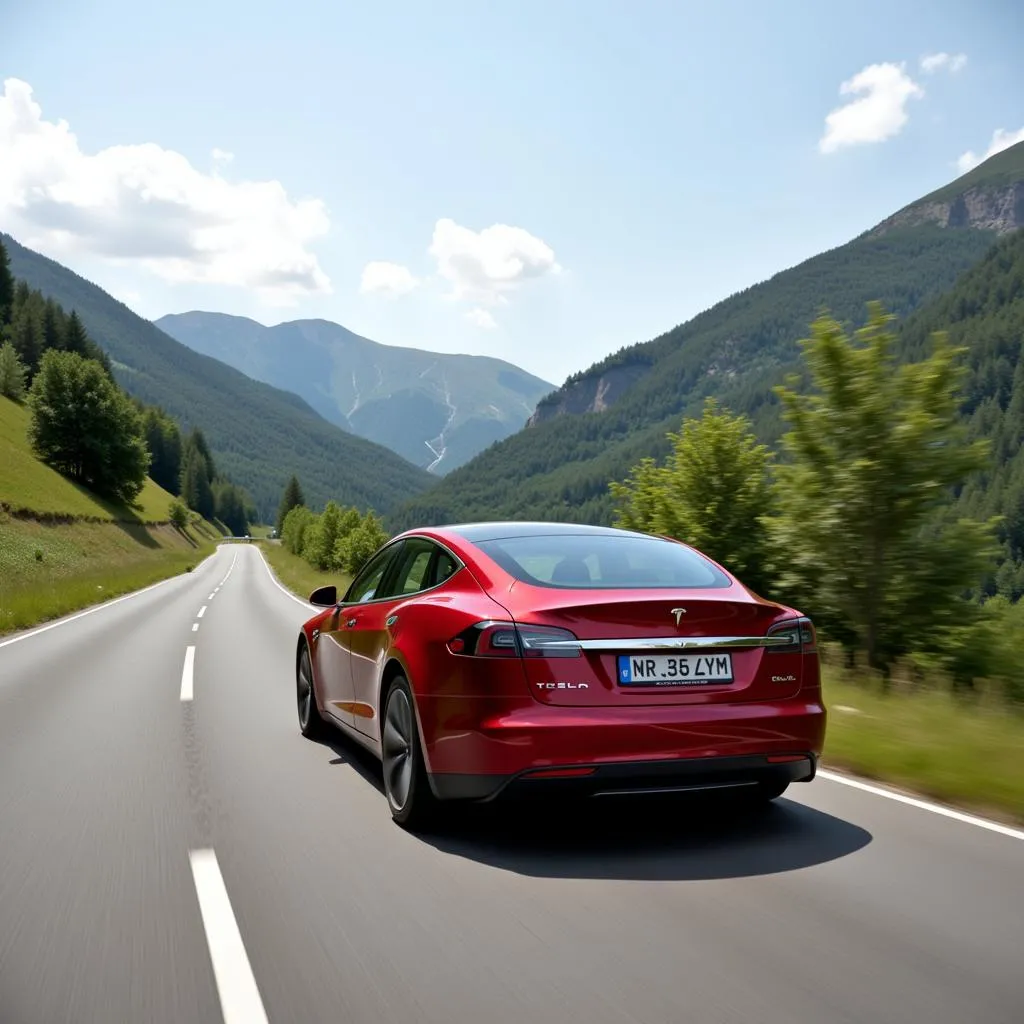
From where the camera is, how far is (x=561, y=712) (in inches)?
161

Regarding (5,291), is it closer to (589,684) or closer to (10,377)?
(10,377)

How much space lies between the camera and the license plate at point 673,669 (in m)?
4.18

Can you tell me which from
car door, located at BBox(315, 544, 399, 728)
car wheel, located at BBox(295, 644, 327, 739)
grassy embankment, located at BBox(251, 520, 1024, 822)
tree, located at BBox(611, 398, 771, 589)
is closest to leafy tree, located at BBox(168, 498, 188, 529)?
tree, located at BBox(611, 398, 771, 589)

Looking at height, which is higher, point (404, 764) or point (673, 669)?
point (673, 669)

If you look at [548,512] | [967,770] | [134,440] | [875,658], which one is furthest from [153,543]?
[548,512]

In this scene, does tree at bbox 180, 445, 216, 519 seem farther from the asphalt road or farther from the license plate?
the license plate

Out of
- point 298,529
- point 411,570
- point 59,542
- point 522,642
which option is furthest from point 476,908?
Answer: point 298,529

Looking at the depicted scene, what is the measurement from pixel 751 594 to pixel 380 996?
Result: 2.69 meters

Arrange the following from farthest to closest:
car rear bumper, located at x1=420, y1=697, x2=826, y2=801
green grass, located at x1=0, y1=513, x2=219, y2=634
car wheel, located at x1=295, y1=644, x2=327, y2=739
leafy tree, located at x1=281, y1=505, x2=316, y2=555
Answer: leafy tree, located at x1=281, y1=505, x2=316, y2=555, green grass, located at x1=0, y1=513, x2=219, y2=634, car wheel, located at x1=295, y1=644, x2=327, y2=739, car rear bumper, located at x1=420, y1=697, x2=826, y2=801

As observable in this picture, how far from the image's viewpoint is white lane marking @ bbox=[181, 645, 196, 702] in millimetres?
9727

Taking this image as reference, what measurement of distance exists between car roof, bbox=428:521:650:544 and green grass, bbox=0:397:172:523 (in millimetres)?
48059

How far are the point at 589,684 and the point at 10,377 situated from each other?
92.6 meters

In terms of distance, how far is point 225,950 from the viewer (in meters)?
3.24

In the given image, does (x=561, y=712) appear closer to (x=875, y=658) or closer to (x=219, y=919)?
(x=219, y=919)
